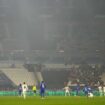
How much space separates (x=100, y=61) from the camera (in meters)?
79.6

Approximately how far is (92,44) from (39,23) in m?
10.3

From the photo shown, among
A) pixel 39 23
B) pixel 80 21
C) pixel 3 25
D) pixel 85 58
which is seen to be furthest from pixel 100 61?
pixel 3 25

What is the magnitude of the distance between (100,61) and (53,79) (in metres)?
9.04

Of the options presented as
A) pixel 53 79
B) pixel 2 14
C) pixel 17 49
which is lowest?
pixel 53 79

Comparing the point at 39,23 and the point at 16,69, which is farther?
the point at 39,23

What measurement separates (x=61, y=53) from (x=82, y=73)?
7.39 meters

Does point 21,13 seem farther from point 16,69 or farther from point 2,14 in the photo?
point 16,69

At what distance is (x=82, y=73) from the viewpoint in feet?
245

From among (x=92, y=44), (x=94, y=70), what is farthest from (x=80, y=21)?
(x=94, y=70)

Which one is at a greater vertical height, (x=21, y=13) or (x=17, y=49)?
(x=21, y=13)

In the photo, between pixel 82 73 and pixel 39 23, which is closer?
pixel 82 73

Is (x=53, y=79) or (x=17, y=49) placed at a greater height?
(x=17, y=49)

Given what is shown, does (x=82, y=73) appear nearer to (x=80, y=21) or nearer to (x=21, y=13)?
(x=80, y=21)

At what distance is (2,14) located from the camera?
78.9m
